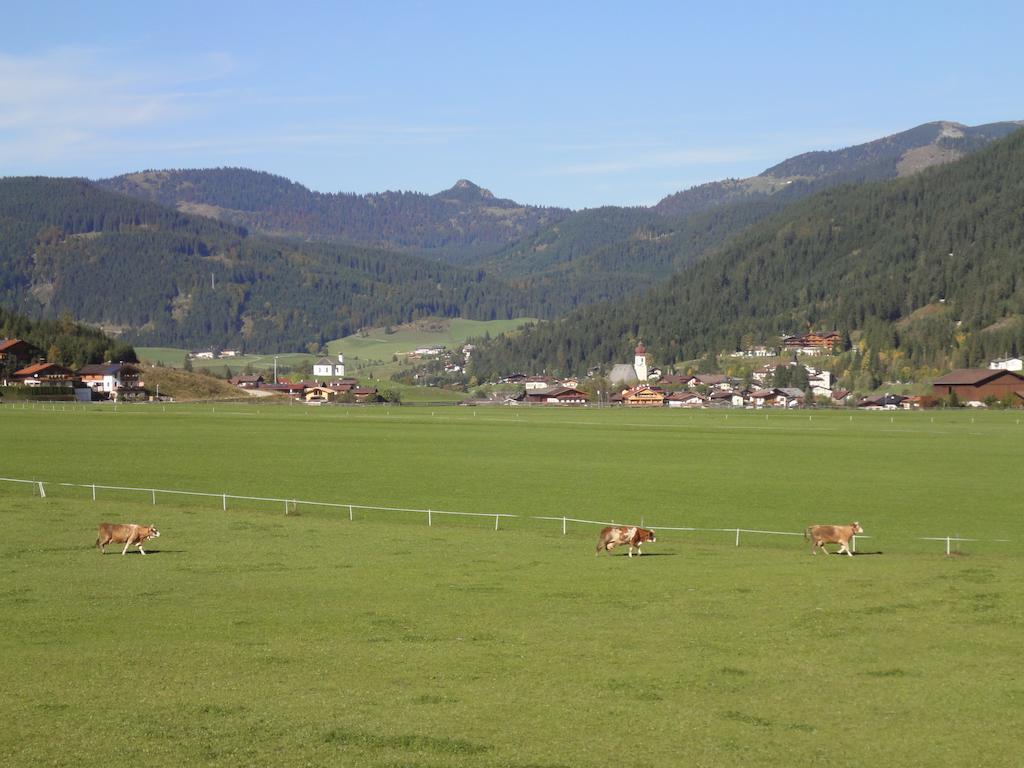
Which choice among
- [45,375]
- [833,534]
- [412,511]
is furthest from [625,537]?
[45,375]

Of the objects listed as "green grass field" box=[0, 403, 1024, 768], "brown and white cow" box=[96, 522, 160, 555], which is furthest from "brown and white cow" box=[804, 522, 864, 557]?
"brown and white cow" box=[96, 522, 160, 555]

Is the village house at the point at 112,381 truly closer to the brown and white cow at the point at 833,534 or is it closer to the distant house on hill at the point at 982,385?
the distant house on hill at the point at 982,385

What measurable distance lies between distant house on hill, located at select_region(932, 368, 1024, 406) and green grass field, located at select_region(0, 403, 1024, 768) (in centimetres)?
14117

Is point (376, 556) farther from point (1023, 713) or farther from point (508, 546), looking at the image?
point (1023, 713)

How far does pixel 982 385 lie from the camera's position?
188 m

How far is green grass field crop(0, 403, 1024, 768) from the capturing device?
15523 millimetres

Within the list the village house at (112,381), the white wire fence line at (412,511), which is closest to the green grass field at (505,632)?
the white wire fence line at (412,511)

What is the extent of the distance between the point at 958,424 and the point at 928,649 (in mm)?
112570

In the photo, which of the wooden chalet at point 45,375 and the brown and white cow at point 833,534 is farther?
the wooden chalet at point 45,375

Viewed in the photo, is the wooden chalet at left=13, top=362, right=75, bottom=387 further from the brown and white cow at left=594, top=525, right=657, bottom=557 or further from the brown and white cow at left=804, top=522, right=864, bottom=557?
the brown and white cow at left=804, top=522, right=864, bottom=557

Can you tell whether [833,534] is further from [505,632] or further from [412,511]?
[412,511]

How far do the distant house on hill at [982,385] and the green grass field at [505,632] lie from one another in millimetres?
141168

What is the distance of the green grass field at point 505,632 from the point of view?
15.5 meters

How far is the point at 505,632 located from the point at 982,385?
180857 millimetres
